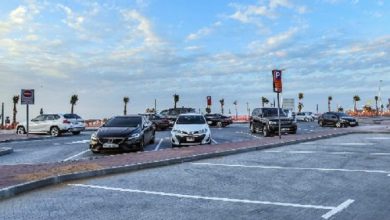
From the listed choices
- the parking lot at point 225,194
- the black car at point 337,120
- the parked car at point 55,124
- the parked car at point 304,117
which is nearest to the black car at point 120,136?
the parking lot at point 225,194

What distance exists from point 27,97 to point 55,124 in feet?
13.0

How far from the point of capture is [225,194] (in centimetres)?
911

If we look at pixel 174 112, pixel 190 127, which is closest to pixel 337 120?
pixel 174 112

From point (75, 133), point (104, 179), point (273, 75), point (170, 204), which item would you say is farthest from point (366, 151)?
point (75, 133)

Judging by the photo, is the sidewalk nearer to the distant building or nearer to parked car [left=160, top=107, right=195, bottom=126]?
the distant building

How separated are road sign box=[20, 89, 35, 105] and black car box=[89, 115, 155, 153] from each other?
11.6 metres

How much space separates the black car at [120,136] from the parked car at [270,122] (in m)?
11.1

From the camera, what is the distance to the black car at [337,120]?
147ft

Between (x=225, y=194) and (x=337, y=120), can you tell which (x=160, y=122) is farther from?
(x=225, y=194)

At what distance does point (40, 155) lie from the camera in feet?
60.6

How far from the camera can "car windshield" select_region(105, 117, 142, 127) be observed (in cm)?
1966

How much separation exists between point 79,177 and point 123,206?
3.89m

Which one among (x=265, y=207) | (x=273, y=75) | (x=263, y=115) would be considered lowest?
(x=265, y=207)

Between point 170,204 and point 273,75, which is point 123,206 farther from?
point 273,75
